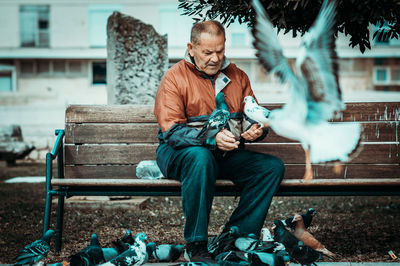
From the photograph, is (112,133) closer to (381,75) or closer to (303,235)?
(303,235)

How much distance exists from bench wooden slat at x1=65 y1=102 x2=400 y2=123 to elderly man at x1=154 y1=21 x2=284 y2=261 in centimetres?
68

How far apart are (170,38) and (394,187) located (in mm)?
18964

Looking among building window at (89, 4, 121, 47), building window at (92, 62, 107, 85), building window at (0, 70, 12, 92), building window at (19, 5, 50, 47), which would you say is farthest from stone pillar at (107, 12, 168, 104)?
building window at (0, 70, 12, 92)

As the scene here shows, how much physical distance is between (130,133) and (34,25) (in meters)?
20.5

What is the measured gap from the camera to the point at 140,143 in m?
4.11

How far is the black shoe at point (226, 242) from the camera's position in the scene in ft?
10.2

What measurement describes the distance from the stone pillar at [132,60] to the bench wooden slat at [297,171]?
7.85 ft

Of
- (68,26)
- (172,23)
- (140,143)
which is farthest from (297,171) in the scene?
(68,26)

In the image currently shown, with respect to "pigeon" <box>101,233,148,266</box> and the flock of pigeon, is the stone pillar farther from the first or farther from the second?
"pigeon" <box>101,233,148,266</box>

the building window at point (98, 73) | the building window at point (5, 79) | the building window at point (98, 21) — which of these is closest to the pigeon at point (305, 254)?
the building window at point (98, 21)

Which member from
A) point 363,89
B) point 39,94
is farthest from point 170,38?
point 363,89

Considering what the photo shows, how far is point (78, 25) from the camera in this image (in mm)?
22359

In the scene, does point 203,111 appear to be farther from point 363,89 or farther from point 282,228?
point 363,89

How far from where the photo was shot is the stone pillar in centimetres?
629
